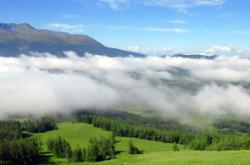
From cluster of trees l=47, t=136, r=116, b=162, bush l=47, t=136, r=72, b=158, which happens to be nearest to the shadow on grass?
cluster of trees l=47, t=136, r=116, b=162

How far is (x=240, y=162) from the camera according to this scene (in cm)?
6109

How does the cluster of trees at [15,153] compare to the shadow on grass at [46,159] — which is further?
the shadow on grass at [46,159]

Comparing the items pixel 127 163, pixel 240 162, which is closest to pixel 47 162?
pixel 127 163

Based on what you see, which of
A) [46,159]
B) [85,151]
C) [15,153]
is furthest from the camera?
[46,159]

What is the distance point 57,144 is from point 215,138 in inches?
2860

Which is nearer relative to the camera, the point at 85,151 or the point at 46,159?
the point at 85,151

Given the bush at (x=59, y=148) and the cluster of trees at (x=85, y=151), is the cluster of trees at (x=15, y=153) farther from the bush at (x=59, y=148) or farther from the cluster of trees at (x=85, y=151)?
the bush at (x=59, y=148)

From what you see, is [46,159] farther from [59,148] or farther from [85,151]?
[85,151]

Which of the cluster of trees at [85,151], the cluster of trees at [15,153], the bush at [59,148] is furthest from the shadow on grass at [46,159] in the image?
the cluster of trees at [15,153]

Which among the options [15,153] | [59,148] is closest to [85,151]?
[59,148]

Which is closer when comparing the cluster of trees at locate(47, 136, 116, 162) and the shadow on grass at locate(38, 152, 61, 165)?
the cluster of trees at locate(47, 136, 116, 162)

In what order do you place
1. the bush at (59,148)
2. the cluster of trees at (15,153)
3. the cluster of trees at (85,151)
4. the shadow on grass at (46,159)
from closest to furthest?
the cluster of trees at (85,151) → the cluster of trees at (15,153) → the shadow on grass at (46,159) → the bush at (59,148)

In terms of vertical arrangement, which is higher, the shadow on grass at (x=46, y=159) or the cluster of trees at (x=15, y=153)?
the cluster of trees at (x=15, y=153)

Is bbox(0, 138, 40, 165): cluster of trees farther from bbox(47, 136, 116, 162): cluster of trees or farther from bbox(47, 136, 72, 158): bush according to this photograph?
bbox(47, 136, 72, 158): bush
